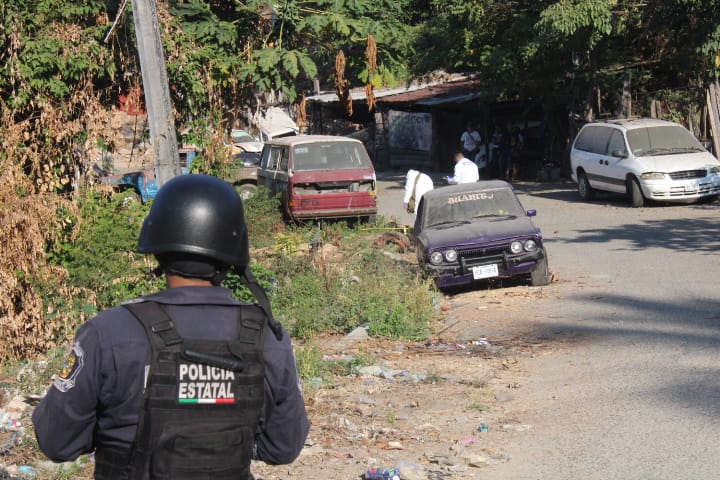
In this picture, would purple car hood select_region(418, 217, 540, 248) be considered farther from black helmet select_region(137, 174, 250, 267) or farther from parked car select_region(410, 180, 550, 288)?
black helmet select_region(137, 174, 250, 267)

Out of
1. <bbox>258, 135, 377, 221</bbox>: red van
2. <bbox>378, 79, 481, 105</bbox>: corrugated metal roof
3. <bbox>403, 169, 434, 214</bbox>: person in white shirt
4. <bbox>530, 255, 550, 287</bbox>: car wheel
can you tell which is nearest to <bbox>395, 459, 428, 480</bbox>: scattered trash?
<bbox>530, 255, 550, 287</bbox>: car wheel

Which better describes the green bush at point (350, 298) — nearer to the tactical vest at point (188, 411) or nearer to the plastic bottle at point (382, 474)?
the plastic bottle at point (382, 474)

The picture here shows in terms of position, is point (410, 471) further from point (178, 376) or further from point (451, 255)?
point (451, 255)

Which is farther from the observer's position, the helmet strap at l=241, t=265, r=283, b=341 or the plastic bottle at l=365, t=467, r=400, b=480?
the plastic bottle at l=365, t=467, r=400, b=480

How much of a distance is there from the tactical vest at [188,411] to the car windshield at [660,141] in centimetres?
1931

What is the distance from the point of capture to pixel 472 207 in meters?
13.4

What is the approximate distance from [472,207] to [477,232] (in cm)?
87

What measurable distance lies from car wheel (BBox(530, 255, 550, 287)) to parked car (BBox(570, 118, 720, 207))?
858 centimetres

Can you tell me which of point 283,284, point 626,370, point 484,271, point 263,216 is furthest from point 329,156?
point 626,370

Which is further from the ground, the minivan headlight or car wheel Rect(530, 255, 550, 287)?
the minivan headlight

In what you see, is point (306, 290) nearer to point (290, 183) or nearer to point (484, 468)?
point (484, 468)

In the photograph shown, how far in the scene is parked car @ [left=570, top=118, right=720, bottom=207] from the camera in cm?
2003

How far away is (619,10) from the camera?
23.7 metres

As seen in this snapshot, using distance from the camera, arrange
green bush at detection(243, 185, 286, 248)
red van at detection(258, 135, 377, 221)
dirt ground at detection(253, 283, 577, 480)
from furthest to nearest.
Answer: red van at detection(258, 135, 377, 221), green bush at detection(243, 185, 286, 248), dirt ground at detection(253, 283, 577, 480)
